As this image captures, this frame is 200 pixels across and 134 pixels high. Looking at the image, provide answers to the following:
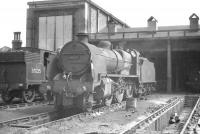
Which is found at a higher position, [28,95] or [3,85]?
[3,85]

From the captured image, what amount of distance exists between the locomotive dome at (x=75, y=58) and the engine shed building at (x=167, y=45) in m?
7.94

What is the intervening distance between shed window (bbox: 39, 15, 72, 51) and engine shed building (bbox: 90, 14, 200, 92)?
4.99 m

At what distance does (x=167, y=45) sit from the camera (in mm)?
24422

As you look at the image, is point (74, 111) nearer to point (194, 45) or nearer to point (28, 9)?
point (194, 45)

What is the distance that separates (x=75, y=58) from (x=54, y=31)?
20556mm

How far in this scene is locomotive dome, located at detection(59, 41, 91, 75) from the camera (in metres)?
11.6

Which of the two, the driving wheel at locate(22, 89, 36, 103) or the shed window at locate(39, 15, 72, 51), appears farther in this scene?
the shed window at locate(39, 15, 72, 51)

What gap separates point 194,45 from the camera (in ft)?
80.3

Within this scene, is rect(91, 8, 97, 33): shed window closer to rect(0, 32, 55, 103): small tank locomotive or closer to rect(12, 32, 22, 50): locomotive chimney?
rect(12, 32, 22, 50): locomotive chimney

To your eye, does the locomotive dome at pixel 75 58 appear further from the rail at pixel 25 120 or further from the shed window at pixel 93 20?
the shed window at pixel 93 20

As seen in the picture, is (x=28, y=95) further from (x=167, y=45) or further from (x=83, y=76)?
(x=167, y=45)

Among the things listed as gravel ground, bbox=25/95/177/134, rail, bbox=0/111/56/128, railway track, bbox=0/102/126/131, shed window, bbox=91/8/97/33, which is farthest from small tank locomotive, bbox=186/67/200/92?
rail, bbox=0/111/56/128

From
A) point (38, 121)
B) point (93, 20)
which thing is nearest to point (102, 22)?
point (93, 20)

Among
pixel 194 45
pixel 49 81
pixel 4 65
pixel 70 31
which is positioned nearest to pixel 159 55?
pixel 194 45
